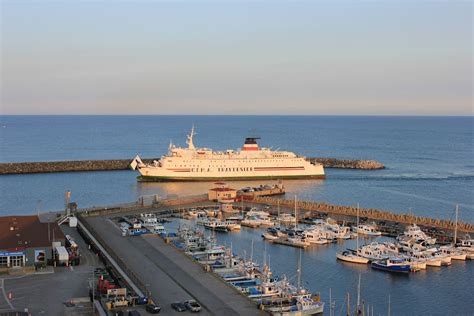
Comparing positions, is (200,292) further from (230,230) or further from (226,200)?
(226,200)

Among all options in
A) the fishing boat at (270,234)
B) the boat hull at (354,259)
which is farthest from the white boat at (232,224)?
the boat hull at (354,259)

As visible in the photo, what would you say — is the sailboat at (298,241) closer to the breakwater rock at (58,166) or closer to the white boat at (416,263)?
the white boat at (416,263)

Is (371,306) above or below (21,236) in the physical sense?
below

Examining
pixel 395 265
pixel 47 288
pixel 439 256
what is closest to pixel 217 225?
pixel 395 265

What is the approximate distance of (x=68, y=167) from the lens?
7219 centimetres

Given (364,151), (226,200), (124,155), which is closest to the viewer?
(226,200)

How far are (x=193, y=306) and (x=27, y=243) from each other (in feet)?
33.0

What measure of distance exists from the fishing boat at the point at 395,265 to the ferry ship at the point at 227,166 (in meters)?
36.2

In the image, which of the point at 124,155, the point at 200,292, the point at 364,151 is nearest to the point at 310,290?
the point at 200,292

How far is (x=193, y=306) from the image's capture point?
822 inches

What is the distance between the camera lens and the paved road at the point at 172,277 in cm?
2159

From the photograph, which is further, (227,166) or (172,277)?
(227,166)

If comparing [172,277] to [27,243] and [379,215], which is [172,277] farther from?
[379,215]

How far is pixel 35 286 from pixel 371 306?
12779 millimetres
